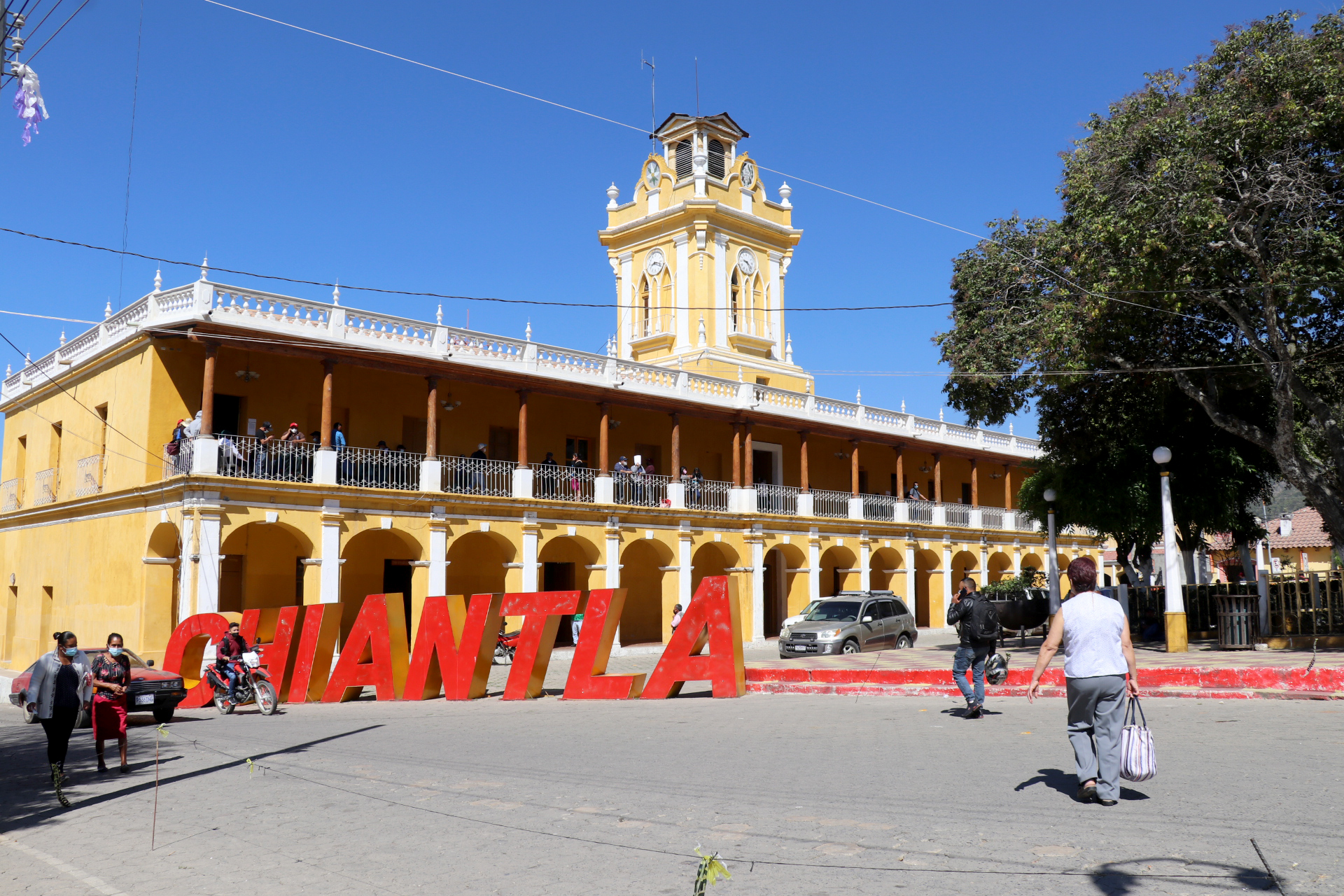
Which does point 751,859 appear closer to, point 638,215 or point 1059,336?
point 1059,336

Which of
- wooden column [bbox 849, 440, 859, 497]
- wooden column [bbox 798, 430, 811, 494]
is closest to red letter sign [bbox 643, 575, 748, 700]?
wooden column [bbox 798, 430, 811, 494]

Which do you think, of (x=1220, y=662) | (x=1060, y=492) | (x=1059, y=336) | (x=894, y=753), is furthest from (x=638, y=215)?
(x=894, y=753)

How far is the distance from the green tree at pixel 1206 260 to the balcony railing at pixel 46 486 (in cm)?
2189

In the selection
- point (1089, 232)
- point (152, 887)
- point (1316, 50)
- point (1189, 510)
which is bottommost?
point (152, 887)

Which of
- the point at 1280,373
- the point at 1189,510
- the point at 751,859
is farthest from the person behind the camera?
the point at 1189,510

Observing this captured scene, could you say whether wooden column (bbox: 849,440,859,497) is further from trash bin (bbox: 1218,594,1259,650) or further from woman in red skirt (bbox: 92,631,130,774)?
woman in red skirt (bbox: 92,631,130,774)

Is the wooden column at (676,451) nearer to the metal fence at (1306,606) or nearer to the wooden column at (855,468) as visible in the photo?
the wooden column at (855,468)

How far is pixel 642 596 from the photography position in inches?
1229

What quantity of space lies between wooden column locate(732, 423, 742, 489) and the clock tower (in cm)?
313

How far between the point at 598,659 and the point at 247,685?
5532 mm

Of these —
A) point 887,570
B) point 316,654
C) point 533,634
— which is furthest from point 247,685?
point 887,570

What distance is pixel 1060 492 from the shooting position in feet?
79.0

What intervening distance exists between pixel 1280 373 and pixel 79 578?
24.6 metres

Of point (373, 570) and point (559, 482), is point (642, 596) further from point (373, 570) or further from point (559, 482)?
point (373, 570)
